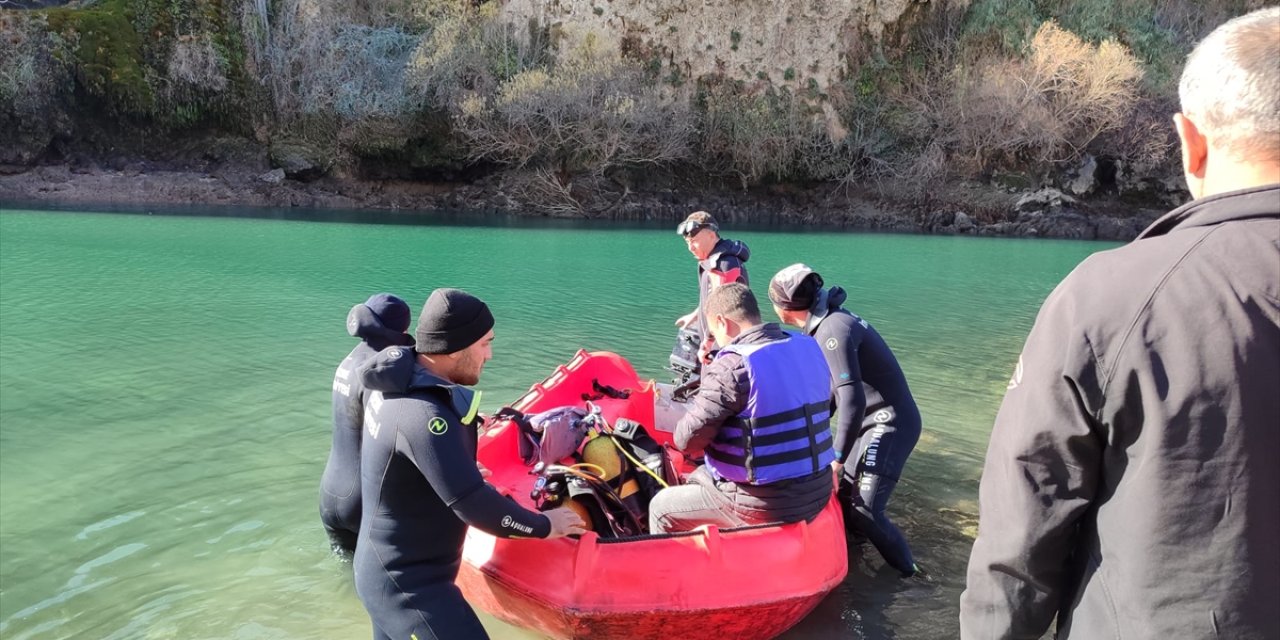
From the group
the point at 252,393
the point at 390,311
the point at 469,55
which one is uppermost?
the point at 469,55

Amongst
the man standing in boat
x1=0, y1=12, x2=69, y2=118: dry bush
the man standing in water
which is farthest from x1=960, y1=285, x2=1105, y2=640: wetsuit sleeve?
x1=0, y1=12, x2=69, y2=118: dry bush

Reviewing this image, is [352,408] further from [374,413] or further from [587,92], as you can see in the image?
[587,92]

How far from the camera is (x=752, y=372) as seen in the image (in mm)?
3178

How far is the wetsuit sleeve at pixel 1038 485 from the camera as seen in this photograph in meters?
1.32

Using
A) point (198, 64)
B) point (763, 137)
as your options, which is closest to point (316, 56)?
point (198, 64)

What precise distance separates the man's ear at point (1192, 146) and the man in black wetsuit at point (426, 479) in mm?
1931

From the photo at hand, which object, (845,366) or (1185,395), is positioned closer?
(1185,395)

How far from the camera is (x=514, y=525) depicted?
2.73 metres

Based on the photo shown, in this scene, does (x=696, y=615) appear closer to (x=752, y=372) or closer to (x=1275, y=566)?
(x=752, y=372)

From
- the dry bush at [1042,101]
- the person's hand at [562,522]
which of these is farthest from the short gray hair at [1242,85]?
the dry bush at [1042,101]

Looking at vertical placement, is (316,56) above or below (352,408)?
above

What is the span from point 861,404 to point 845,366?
24cm

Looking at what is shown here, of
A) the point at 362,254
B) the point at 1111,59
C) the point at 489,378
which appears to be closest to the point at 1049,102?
the point at 1111,59

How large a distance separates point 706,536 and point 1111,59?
97.4 feet
